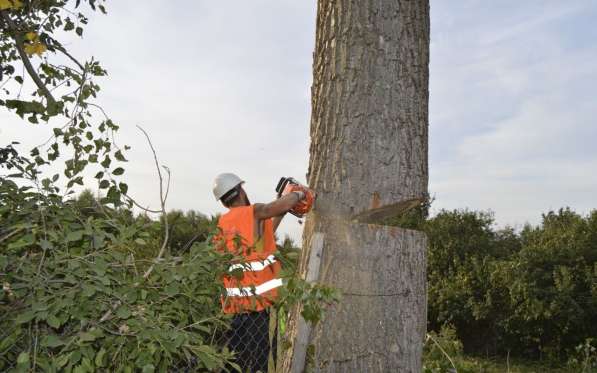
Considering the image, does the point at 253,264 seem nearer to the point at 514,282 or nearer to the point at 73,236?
the point at 73,236

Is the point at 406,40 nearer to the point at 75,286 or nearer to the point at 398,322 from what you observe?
the point at 398,322

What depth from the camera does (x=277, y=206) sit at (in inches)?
169

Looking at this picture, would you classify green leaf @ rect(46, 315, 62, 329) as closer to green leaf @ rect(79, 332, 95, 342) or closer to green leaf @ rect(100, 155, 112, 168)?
green leaf @ rect(79, 332, 95, 342)

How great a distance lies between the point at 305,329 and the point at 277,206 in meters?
0.93

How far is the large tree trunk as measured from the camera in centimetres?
372

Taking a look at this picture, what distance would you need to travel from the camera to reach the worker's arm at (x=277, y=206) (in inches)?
159

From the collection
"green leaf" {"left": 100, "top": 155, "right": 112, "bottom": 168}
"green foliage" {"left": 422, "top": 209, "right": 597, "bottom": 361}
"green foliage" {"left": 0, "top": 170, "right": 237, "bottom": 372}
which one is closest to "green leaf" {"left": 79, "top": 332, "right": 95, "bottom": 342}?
"green foliage" {"left": 0, "top": 170, "right": 237, "bottom": 372}

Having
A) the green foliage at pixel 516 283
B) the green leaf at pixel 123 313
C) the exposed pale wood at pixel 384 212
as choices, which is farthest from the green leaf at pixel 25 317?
the green foliage at pixel 516 283

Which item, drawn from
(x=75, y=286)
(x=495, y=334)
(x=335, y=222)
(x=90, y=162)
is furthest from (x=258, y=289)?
(x=495, y=334)

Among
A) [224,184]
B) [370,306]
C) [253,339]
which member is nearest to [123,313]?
[370,306]

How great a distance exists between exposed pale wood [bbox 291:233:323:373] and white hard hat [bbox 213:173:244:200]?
1448 mm

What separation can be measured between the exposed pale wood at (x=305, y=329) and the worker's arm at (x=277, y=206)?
14.9 inches

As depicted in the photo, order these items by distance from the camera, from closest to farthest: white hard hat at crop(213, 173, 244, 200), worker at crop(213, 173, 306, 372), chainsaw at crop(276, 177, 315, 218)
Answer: chainsaw at crop(276, 177, 315, 218) < worker at crop(213, 173, 306, 372) < white hard hat at crop(213, 173, 244, 200)

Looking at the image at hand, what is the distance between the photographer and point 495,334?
13.5m
